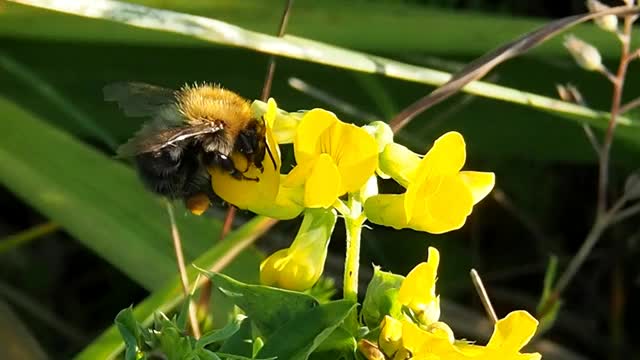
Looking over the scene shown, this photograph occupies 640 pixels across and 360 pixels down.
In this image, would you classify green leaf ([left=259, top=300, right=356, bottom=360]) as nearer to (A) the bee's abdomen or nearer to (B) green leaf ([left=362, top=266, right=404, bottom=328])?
(B) green leaf ([left=362, top=266, right=404, bottom=328])

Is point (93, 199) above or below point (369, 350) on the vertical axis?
below

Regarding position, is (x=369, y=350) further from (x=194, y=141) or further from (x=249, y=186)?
(x=194, y=141)

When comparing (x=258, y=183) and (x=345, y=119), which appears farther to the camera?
(x=345, y=119)

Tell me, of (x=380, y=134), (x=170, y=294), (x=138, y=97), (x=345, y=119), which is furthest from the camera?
(x=345, y=119)

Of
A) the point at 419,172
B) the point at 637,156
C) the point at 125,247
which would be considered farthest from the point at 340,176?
the point at 637,156

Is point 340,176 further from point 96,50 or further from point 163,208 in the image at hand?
point 96,50

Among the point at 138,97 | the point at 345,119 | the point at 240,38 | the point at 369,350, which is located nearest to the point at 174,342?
the point at 369,350

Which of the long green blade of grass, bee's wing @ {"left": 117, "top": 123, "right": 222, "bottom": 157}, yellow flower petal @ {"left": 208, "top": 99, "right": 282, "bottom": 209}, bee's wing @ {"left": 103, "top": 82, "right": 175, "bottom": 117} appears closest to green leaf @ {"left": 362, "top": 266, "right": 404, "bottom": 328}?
yellow flower petal @ {"left": 208, "top": 99, "right": 282, "bottom": 209}

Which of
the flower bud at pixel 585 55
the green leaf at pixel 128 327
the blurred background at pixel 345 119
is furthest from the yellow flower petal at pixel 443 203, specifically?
the blurred background at pixel 345 119
